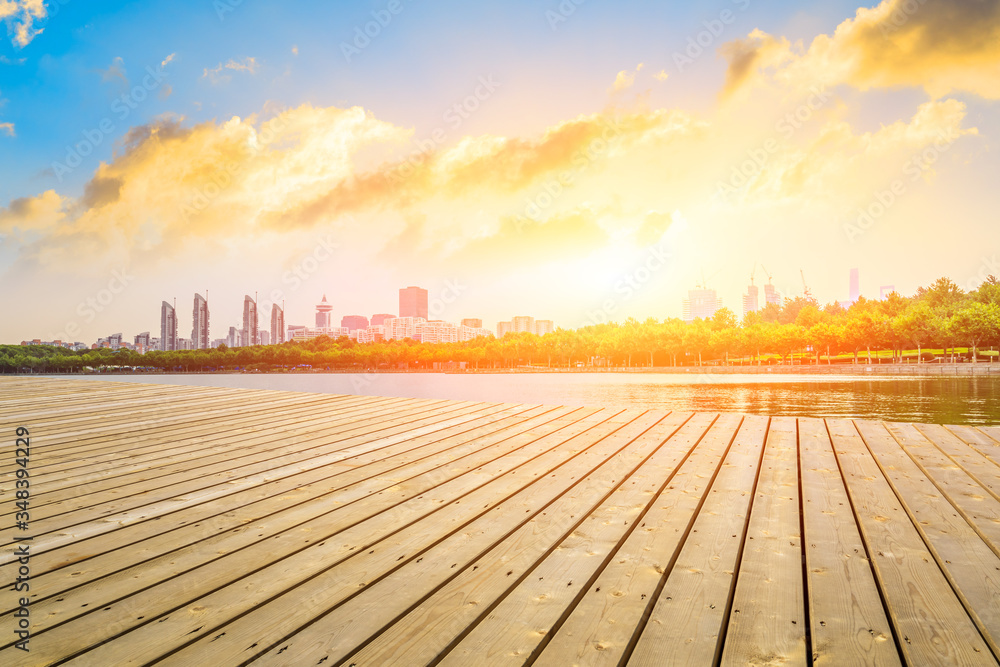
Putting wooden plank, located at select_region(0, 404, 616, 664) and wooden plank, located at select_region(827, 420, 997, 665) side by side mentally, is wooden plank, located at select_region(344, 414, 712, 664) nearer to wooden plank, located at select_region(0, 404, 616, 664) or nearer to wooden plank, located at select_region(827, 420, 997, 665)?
wooden plank, located at select_region(0, 404, 616, 664)

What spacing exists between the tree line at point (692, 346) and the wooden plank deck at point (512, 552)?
6925 centimetres

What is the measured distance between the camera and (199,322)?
154 metres

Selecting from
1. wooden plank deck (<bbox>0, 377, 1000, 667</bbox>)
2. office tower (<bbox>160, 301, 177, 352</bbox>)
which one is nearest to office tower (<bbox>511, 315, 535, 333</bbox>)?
office tower (<bbox>160, 301, 177, 352</bbox>)

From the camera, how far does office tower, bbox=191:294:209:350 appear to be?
14900cm

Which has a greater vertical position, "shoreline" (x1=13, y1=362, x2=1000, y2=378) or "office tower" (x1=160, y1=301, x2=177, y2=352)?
"office tower" (x1=160, y1=301, x2=177, y2=352)

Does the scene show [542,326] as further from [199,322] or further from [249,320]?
[199,322]

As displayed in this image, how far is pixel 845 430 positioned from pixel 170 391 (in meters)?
10.1

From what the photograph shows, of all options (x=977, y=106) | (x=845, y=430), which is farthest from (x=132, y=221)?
(x=977, y=106)

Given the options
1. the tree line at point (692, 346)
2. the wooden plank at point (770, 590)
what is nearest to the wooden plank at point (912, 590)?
the wooden plank at point (770, 590)

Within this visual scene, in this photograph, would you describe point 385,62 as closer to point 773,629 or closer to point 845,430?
point 845,430

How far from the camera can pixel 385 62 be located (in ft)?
95.8

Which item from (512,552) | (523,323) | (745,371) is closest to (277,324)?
(523,323)

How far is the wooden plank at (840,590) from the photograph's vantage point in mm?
1398

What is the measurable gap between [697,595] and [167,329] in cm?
15844
